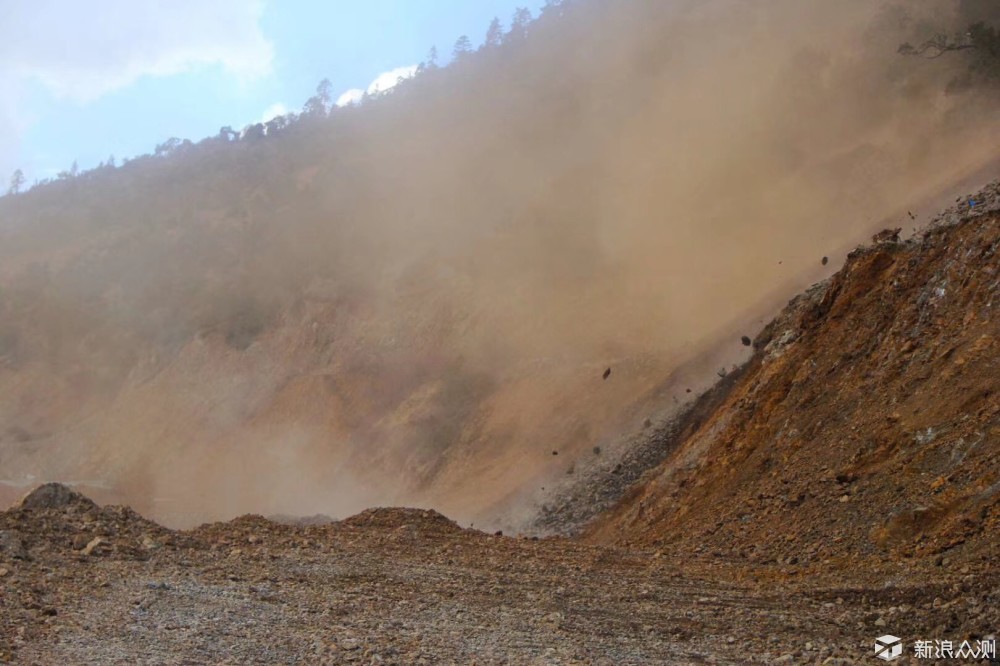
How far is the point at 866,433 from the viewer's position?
44.4 ft

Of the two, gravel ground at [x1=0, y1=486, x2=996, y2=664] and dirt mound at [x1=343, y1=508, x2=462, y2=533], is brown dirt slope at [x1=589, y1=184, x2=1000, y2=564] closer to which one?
gravel ground at [x1=0, y1=486, x2=996, y2=664]

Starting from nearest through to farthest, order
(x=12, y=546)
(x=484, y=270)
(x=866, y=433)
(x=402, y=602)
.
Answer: (x=402, y=602), (x=12, y=546), (x=866, y=433), (x=484, y=270)

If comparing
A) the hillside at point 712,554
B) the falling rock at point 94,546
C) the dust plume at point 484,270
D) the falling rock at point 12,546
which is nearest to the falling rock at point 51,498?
the hillside at point 712,554

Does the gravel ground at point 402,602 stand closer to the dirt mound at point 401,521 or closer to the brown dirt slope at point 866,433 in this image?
the brown dirt slope at point 866,433

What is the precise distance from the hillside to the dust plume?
27.1ft

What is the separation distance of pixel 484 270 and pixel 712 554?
27.5m

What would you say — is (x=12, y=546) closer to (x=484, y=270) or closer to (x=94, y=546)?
(x=94, y=546)

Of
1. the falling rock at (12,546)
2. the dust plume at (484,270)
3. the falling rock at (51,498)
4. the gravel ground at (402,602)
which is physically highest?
the dust plume at (484,270)

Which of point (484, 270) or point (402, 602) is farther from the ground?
point (484, 270)

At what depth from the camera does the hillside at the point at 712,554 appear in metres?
8.61

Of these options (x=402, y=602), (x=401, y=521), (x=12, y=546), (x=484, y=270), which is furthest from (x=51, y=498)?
(x=484, y=270)

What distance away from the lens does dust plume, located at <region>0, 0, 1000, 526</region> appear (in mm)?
29281

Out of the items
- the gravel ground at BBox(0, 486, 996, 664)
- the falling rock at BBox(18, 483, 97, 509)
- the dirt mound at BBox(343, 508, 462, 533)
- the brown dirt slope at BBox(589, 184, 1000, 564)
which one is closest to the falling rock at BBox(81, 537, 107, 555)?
the gravel ground at BBox(0, 486, 996, 664)

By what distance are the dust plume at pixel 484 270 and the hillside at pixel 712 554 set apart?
8254mm
